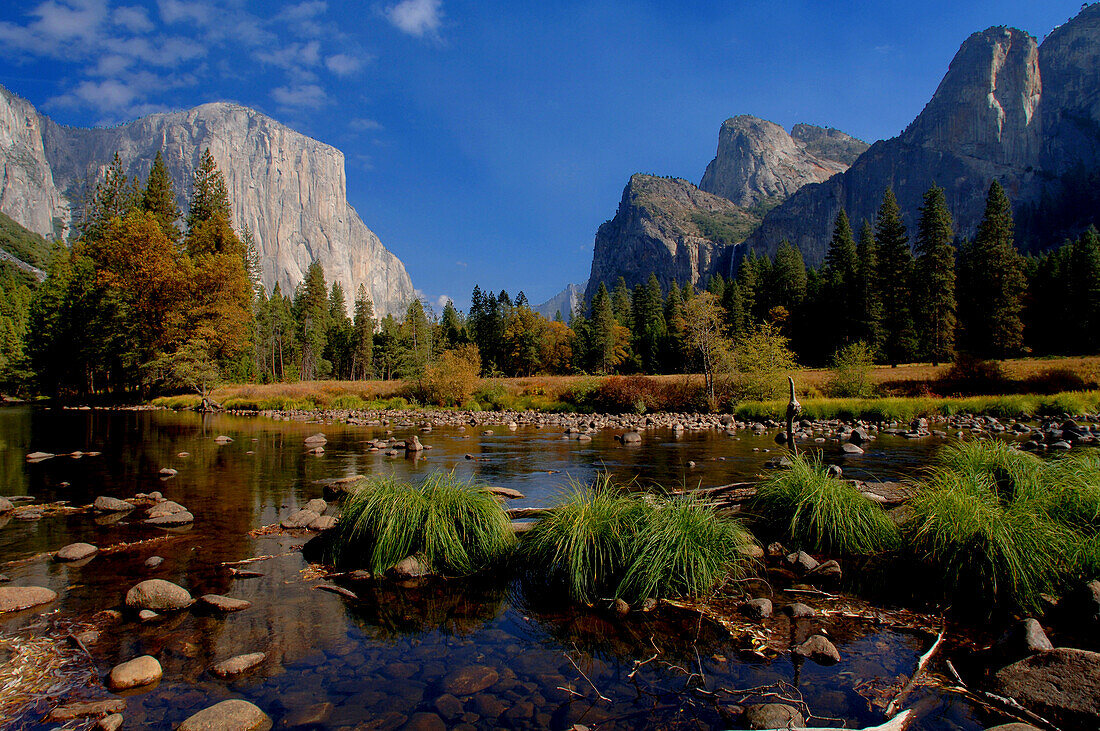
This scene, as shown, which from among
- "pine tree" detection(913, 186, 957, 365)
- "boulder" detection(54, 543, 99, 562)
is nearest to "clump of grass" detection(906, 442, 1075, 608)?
"boulder" detection(54, 543, 99, 562)

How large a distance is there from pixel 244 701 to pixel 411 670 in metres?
1.31

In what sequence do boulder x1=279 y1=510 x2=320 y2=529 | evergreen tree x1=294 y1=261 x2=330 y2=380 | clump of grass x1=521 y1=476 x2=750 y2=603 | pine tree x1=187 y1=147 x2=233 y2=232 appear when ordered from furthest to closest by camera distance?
evergreen tree x1=294 y1=261 x2=330 y2=380 < pine tree x1=187 y1=147 x2=233 y2=232 < boulder x1=279 y1=510 x2=320 y2=529 < clump of grass x1=521 y1=476 x2=750 y2=603

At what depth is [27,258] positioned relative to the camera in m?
109

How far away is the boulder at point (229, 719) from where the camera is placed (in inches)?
137

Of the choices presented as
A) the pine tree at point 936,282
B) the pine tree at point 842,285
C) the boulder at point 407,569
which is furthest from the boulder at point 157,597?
the pine tree at point 842,285

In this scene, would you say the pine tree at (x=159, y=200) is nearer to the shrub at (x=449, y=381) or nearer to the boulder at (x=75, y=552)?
the shrub at (x=449, y=381)

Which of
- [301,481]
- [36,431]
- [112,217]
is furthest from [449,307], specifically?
[301,481]

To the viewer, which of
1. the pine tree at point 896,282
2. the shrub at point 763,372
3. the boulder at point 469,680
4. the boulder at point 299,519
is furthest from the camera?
the pine tree at point 896,282

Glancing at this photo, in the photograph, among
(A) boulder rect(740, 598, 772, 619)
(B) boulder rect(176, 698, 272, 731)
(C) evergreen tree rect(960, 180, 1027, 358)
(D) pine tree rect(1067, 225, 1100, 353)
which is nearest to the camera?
(B) boulder rect(176, 698, 272, 731)

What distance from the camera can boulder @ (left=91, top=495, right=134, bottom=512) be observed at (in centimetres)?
984

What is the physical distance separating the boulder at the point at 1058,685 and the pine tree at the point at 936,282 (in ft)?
197

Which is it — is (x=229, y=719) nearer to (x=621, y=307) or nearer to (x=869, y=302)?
(x=869, y=302)

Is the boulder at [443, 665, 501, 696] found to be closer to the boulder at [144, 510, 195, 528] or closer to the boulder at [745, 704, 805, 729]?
the boulder at [745, 704, 805, 729]

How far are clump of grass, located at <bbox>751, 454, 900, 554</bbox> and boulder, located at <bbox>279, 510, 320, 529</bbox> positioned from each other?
25.2 ft
